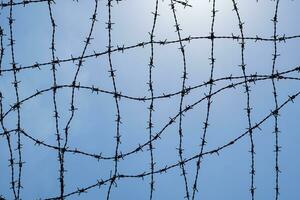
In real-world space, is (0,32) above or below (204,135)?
above

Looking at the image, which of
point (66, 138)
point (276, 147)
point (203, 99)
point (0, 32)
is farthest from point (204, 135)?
point (0, 32)

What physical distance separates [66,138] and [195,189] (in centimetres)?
121

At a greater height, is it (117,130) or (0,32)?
(0,32)

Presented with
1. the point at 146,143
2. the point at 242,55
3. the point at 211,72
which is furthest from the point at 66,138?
the point at 242,55

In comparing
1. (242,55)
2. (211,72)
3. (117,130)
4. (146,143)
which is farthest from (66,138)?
(242,55)

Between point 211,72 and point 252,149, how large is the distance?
76 centimetres

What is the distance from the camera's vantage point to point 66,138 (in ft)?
13.2

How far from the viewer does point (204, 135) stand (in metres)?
4.07

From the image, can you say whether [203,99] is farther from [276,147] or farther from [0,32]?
[0,32]

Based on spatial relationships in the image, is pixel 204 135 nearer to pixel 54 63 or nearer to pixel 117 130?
pixel 117 130

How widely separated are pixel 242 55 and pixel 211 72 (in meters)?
0.31

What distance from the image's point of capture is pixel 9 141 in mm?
3994

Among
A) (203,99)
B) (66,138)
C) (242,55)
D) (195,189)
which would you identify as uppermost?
(242,55)

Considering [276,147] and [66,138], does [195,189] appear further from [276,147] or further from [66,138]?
[66,138]
